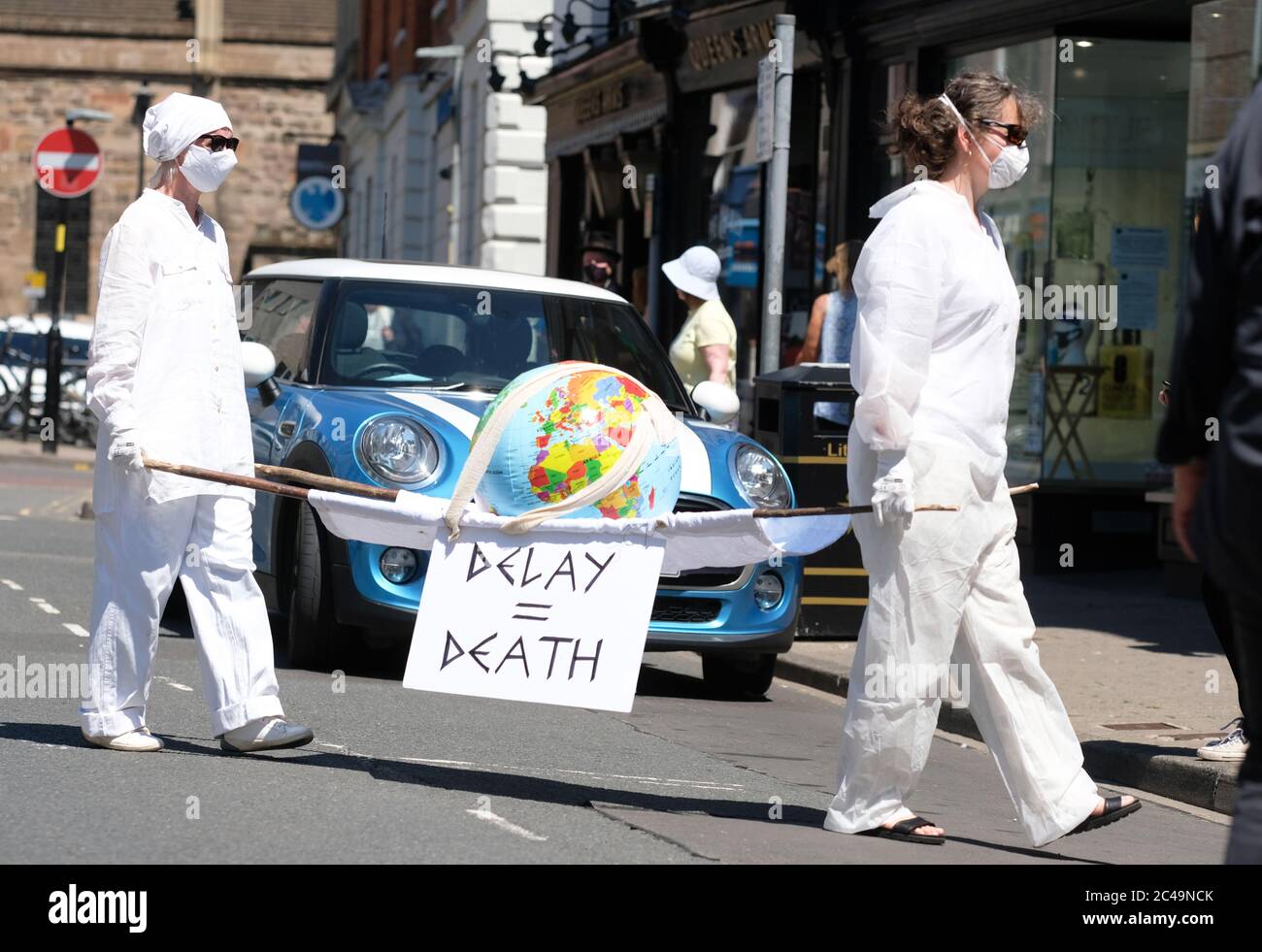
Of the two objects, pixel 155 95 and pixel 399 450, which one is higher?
pixel 155 95

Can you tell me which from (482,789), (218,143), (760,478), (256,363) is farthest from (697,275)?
(482,789)

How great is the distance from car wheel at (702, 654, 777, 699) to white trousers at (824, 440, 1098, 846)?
3.48 m

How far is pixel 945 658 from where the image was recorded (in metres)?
5.55

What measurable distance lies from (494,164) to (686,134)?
669cm

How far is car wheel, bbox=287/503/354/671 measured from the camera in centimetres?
873

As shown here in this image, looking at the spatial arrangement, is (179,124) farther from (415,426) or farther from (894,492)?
(894,492)

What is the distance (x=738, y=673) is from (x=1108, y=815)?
12.2 ft

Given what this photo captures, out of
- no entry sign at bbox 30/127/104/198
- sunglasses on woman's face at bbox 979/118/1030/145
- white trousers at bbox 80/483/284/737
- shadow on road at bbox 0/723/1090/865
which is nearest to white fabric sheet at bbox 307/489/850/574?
white trousers at bbox 80/483/284/737

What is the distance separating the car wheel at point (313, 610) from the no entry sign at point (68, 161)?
1484cm

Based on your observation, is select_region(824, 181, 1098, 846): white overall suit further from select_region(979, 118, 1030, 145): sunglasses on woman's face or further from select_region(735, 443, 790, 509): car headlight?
select_region(735, 443, 790, 509): car headlight

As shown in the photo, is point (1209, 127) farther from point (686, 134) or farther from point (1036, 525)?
point (686, 134)

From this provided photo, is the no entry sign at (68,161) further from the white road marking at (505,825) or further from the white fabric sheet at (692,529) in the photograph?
the white road marking at (505,825)

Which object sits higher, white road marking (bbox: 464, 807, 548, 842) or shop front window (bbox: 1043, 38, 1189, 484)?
shop front window (bbox: 1043, 38, 1189, 484)
